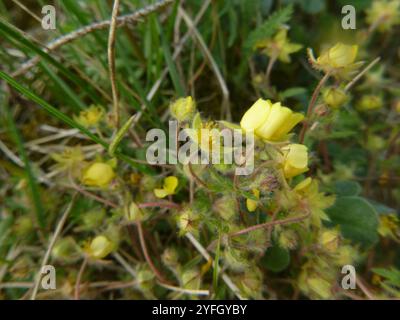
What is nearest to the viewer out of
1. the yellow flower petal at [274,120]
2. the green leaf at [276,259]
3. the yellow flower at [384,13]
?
the yellow flower petal at [274,120]

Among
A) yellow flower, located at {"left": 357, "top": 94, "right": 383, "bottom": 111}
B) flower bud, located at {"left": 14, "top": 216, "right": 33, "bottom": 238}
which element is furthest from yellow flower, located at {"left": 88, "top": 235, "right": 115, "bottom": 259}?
yellow flower, located at {"left": 357, "top": 94, "right": 383, "bottom": 111}

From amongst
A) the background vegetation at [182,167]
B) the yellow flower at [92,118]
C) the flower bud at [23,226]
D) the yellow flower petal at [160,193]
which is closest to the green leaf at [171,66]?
the background vegetation at [182,167]

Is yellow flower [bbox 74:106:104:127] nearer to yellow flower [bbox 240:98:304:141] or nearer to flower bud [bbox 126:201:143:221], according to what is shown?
flower bud [bbox 126:201:143:221]

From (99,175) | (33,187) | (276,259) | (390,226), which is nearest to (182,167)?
(99,175)

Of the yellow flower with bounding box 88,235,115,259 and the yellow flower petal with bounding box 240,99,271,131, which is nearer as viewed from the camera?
the yellow flower petal with bounding box 240,99,271,131

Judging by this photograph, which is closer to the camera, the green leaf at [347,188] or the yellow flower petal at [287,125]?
the yellow flower petal at [287,125]

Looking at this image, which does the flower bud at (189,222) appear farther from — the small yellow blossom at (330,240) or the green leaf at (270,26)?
the green leaf at (270,26)

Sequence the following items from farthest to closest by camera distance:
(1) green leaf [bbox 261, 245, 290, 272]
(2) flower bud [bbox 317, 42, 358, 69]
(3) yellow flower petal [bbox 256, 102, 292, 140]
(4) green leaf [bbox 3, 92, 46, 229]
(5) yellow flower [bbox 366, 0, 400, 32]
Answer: (5) yellow flower [bbox 366, 0, 400, 32] < (4) green leaf [bbox 3, 92, 46, 229] < (1) green leaf [bbox 261, 245, 290, 272] < (2) flower bud [bbox 317, 42, 358, 69] < (3) yellow flower petal [bbox 256, 102, 292, 140]
